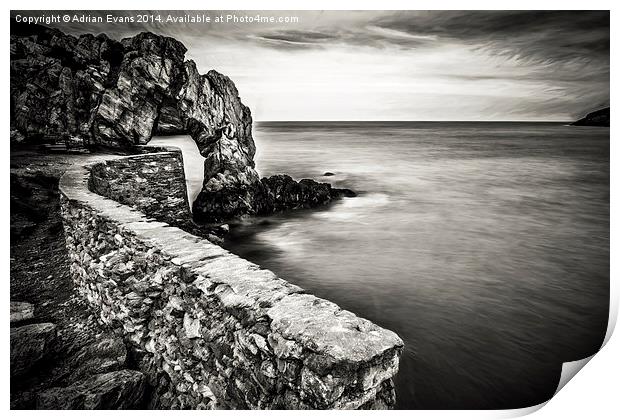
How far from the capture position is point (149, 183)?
4691 mm

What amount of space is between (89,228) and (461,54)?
136 inches

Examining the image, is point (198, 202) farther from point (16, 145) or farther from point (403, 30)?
point (403, 30)

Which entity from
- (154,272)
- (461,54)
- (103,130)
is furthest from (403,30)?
(103,130)

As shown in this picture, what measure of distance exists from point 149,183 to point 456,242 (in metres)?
4.00

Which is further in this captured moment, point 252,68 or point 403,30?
point 252,68

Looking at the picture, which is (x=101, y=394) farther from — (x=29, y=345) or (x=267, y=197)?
(x=267, y=197)

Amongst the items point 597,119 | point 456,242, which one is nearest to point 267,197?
point 456,242

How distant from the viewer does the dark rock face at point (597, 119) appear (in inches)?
111

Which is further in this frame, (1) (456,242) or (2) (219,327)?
(1) (456,242)

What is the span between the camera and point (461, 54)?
126 inches

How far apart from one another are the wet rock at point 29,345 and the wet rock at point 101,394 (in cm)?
26

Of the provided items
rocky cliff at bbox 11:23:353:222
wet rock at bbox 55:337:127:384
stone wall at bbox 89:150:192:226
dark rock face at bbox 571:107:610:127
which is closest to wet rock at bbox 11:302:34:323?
wet rock at bbox 55:337:127:384

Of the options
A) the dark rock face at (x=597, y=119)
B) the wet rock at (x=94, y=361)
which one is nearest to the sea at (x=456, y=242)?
the dark rock face at (x=597, y=119)

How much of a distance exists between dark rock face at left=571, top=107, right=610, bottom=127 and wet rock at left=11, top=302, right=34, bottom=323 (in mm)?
4452
